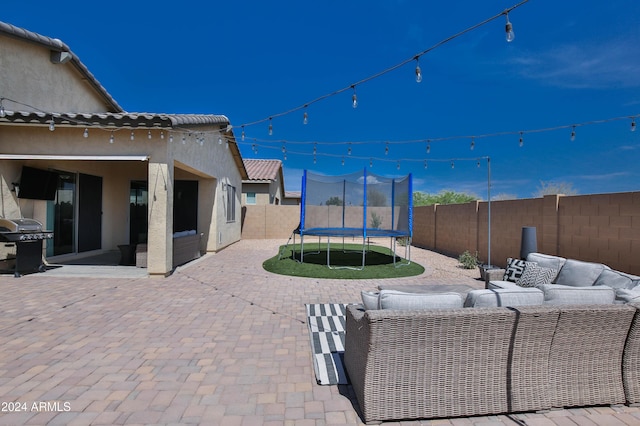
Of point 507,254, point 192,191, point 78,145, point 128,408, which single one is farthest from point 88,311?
point 507,254

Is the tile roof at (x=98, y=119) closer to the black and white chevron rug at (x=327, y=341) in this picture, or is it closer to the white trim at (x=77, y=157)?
the white trim at (x=77, y=157)

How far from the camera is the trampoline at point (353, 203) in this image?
1014 cm

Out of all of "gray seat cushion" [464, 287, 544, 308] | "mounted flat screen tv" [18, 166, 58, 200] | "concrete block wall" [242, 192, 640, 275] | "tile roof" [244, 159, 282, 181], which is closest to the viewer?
"gray seat cushion" [464, 287, 544, 308]

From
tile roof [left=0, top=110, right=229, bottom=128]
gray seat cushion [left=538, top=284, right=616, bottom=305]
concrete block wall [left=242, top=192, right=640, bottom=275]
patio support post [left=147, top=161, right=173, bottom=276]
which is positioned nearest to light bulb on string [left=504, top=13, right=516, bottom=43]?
gray seat cushion [left=538, top=284, right=616, bottom=305]

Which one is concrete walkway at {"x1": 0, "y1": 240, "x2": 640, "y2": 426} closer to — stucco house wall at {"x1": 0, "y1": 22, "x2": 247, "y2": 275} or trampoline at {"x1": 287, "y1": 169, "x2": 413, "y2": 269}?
stucco house wall at {"x1": 0, "y1": 22, "x2": 247, "y2": 275}

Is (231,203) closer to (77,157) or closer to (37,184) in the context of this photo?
(37,184)

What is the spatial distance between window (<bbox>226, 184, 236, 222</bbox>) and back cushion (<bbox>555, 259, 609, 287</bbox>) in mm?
10819

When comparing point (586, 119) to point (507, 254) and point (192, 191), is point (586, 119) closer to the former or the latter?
point (507, 254)

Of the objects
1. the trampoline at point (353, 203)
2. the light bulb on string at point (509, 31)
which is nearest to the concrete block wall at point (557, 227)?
the trampoline at point (353, 203)

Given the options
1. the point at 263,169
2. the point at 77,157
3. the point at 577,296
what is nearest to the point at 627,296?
the point at 577,296

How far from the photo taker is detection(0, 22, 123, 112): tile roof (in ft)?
26.1

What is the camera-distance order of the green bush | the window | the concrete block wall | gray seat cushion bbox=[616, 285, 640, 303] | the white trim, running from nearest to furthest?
gray seat cushion bbox=[616, 285, 640, 303] < the concrete block wall < the white trim < the green bush < the window

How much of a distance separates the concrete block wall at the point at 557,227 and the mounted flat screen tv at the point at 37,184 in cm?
1198

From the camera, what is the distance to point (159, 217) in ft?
23.1
